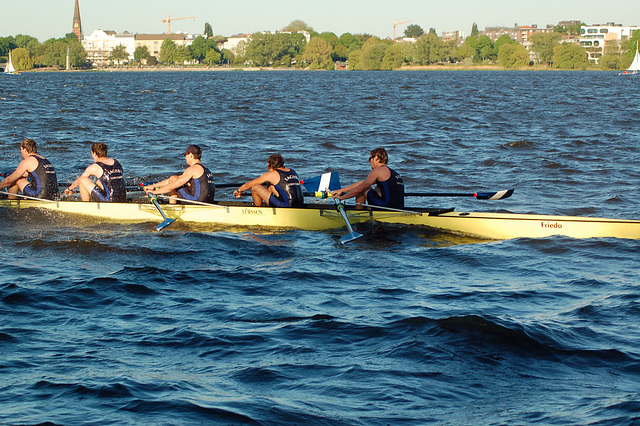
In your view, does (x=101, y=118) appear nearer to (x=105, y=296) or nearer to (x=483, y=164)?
(x=483, y=164)

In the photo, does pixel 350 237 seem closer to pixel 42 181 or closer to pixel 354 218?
pixel 354 218

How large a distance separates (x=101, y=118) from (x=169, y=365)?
33.0m

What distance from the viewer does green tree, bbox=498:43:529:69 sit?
172238mm

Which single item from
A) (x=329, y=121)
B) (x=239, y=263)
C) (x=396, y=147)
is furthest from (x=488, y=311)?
(x=329, y=121)

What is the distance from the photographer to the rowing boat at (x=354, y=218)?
1209cm

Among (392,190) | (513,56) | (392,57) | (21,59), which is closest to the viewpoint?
(392,190)

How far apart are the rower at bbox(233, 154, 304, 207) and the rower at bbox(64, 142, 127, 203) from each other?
7.69 ft

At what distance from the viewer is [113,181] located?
1365 centimetres

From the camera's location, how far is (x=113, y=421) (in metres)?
6.07

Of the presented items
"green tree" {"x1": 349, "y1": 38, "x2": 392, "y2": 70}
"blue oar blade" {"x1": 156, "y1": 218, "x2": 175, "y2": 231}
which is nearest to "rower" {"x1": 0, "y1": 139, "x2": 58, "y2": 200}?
"blue oar blade" {"x1": 156, "y1": 218, "x2": 175, "y2": 231}

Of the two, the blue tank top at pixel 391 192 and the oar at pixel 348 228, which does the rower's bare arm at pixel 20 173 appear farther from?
the blue tank top at pixel 391 192

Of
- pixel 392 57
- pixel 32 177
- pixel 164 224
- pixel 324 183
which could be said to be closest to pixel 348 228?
pixel 324 183

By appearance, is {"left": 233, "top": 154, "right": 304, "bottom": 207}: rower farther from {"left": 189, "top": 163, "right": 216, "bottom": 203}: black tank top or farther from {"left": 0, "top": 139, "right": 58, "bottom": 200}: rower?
{"left": 0, "top": 139, "right": 58, "bottom": 200}: rower

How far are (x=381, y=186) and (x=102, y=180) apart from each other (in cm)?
488
